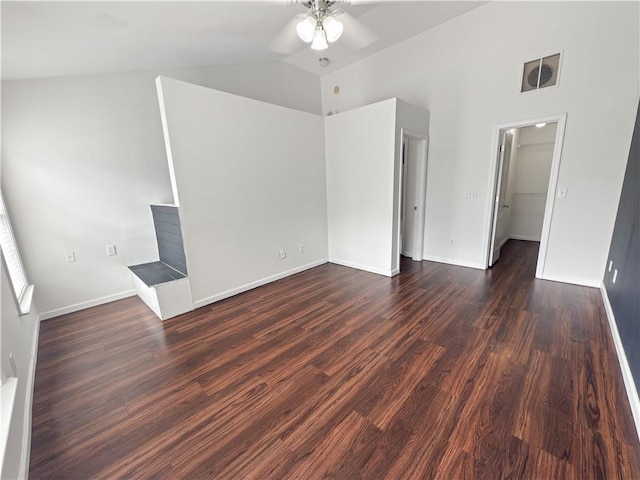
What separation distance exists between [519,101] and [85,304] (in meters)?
6.04

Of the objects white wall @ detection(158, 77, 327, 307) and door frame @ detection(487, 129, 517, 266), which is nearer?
white wall @ detection(158, 77, 327, 307)

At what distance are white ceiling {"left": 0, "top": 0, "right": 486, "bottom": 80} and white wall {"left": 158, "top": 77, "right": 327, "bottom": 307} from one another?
50cm

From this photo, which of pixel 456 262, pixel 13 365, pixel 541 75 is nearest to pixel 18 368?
pixel 13 365

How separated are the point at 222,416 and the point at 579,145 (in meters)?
4.48

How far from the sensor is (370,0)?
2.93m

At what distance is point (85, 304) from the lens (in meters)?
3.20

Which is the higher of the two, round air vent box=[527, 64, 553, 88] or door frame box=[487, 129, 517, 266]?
round air vent box=[527, 64, 553, 88]

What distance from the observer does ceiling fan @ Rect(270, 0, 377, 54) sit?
2283 millimetres

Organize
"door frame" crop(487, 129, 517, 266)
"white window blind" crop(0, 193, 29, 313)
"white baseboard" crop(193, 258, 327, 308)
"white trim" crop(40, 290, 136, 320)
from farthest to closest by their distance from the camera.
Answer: "door frame" crop(487, 129, 517, 266)
"white baseboard" crop(193, 258, 327, 308)
"white trim" crop(40, 290, 136, 320)
"white window blind" crop(0, 193, 29, 313)

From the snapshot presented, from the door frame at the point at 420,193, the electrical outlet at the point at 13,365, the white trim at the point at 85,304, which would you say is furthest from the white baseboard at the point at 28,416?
the door frame at the point at 420,193

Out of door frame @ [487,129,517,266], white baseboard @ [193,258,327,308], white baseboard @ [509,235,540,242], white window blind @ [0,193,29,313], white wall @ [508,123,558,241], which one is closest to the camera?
white window blind @ [0,193,29,313]

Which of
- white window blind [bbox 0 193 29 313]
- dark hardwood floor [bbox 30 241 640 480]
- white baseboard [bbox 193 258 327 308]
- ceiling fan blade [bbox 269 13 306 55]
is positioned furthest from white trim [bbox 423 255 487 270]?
white window blind [bbox 0 193 29 313]

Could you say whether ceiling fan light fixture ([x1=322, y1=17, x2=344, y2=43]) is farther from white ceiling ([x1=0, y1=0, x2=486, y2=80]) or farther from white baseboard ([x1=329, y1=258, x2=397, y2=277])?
white baseboard ([x1=329, y1=258, x2=397, y2=277])

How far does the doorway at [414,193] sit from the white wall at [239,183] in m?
1.48
